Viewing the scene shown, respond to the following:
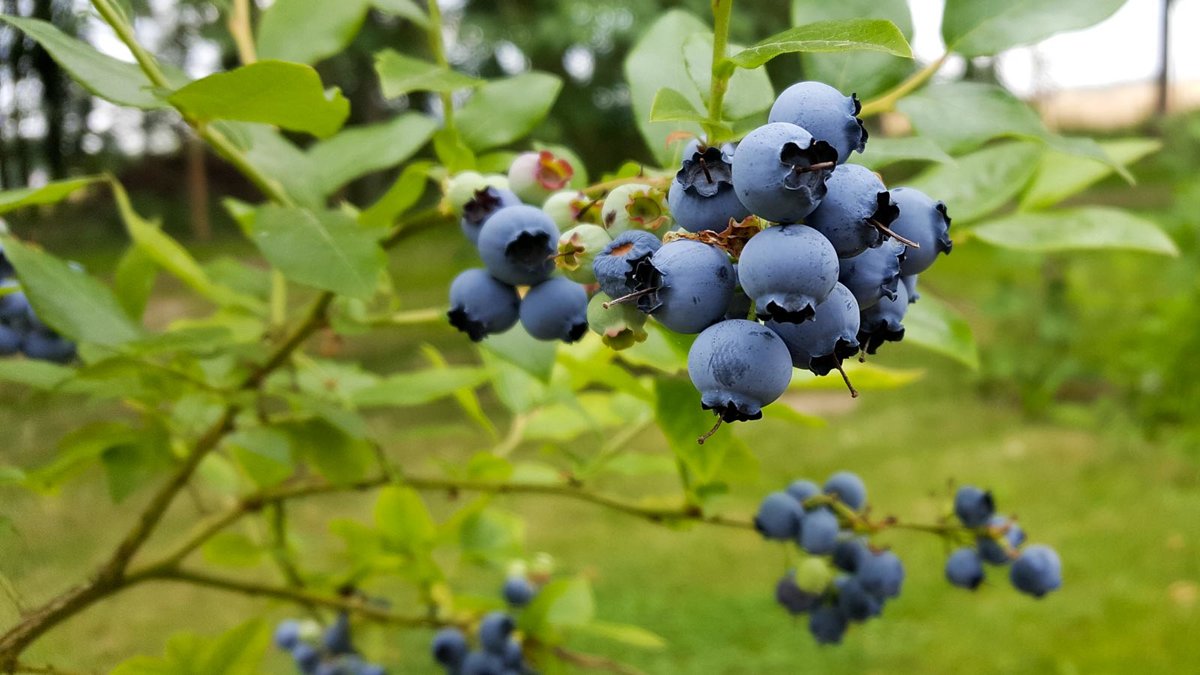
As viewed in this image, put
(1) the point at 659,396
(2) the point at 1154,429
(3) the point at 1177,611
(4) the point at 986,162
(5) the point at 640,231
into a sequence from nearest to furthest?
(5) the point at 640,231 < (1) the point at 659,396 < (4) the point at 986,162 < (3) the point at 1177,611 < (2) the point at 1154,429

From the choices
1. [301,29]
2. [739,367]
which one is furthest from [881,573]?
[301,29]

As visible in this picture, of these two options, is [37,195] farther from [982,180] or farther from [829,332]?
[982,180]

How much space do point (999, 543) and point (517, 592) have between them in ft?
1.54

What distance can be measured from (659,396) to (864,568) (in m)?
0.29

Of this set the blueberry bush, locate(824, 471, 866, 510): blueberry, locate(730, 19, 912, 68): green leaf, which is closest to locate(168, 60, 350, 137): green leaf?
the blueberry bush

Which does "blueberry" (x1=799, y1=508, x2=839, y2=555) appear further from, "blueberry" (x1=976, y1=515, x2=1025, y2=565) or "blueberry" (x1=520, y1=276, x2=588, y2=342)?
"blueberry" (x1=520, y1=276, x2=588, y2=342)

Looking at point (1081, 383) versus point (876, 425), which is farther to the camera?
point (1081, 383)

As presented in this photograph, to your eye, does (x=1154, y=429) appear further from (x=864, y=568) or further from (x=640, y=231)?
(x=640, y=231)

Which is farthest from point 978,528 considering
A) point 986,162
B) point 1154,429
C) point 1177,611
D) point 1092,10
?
point 1154,429

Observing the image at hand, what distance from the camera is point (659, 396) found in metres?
0.48

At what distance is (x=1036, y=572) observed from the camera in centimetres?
69

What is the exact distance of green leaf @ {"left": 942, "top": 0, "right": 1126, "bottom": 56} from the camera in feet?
1.67

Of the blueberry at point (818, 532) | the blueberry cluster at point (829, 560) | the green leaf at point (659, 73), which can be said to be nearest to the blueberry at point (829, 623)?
the blueberry cluster at point (829, 560)

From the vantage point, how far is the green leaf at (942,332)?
1.83ft
